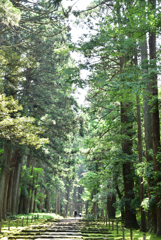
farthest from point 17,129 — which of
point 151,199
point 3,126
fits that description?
point 151,199

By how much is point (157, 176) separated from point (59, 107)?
544 inches

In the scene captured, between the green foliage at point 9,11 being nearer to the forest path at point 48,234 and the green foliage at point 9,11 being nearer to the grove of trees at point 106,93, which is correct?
the grove of trees at point 106,93

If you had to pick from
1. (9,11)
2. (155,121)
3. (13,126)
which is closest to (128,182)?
(155,121)

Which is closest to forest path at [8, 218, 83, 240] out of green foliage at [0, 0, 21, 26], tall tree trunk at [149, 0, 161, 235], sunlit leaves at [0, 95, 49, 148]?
tall tree trunk at [149, 0, 161, 235]

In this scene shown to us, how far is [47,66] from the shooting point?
1997 centimetres

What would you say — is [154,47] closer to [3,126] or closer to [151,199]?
[151,199]

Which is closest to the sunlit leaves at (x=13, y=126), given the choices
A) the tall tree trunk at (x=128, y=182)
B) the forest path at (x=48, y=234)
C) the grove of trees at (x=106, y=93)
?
the grove of trees at (x=106, y=93)

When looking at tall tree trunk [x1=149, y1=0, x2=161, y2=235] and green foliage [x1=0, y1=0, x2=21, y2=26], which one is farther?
green foliage [x1=0, y1=0, x2=21, y2=26]

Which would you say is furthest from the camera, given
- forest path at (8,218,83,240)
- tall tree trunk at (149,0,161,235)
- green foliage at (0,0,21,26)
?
forest path at (8,218,83,240)

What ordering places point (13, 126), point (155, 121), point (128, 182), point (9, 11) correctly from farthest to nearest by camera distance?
point (128, 182), point (155, 121), point (13, 126), point (9, 11)

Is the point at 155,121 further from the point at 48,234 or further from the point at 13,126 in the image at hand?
the point at 48,234

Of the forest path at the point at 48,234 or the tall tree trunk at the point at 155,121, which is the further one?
the forest path at the point at 48,234

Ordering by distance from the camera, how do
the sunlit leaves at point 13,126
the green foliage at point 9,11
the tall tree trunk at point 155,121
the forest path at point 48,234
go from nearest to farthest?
the tall tree trunk at point 155,121 < the green foliage at point 9,11 < the forest path at point 48,234 < the sunlit leaves at point 13,126

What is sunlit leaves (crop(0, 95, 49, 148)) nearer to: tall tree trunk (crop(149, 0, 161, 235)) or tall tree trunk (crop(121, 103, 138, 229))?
tall tree trunk (crop(149, 0, 161, 235))
